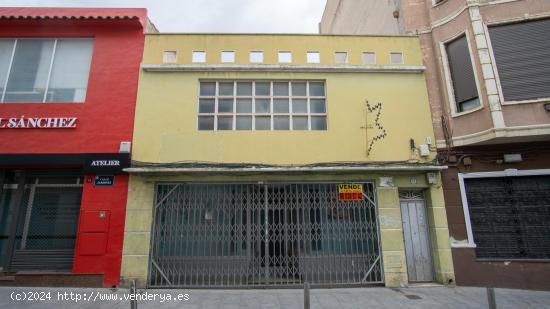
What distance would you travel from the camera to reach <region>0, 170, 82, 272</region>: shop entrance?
836 cm

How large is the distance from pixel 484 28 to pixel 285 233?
8382mm

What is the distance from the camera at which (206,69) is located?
9328 millimetres

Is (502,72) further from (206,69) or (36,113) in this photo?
(36,113)

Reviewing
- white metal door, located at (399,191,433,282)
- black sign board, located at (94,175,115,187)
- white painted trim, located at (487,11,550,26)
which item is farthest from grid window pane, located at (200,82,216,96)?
white painted trim, located at (487,11,550,26)

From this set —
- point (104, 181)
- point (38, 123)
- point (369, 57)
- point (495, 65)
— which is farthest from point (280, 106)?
point (38, 123)

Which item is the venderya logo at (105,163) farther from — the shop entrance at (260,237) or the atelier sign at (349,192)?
the atelier sign at (349,192)

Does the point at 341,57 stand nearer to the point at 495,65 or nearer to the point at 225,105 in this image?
the point at 225,105

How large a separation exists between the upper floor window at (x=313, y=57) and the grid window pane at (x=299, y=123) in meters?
1.97

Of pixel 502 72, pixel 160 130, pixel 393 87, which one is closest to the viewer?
pixel 502 72

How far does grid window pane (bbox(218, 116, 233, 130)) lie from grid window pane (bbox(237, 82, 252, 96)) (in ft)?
3.00

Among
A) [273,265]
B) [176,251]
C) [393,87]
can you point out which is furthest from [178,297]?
[393,87]

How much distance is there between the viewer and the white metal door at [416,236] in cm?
858

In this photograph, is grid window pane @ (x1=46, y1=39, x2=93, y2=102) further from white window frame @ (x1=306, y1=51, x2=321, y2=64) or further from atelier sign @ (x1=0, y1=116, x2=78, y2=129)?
white window frame @ (x1=306, y1=51, x2=321, y2=64)

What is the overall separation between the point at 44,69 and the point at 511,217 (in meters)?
14.9
